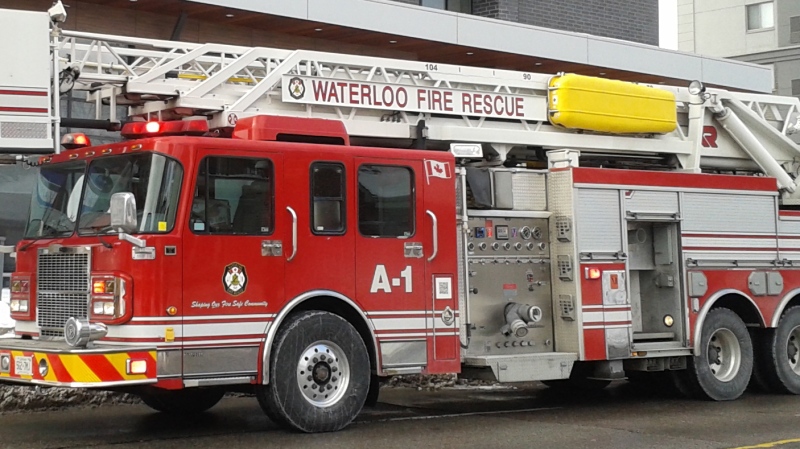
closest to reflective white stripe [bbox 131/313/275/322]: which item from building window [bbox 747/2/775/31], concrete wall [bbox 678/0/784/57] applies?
concrete wall [bbox 678/0/784/57]

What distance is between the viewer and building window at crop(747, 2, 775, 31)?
45.4 m

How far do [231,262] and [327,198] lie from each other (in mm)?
1105

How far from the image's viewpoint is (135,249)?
8.85 m

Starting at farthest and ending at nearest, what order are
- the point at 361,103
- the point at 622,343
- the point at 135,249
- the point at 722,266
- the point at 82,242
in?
the point at 722,266 < the point at 622,343 < the point at 361,103 < the point at 82,242 < the point at 135,249

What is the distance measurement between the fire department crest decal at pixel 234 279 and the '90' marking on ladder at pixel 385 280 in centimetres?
126

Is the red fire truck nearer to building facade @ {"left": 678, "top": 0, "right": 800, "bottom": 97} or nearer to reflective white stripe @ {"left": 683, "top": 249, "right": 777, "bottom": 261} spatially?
reflective white stripe @ {"left": 683, "top": 249, "right": 777, "bottom": 261}

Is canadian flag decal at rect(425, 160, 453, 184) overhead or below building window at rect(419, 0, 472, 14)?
below

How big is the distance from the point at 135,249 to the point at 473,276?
138 inches

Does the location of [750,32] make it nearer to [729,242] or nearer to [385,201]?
[729,242]

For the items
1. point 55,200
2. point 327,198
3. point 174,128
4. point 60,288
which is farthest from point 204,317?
point 55,200

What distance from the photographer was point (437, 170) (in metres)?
10.6

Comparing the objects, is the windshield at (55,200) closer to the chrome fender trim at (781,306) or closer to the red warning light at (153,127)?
the red warning light at (153,127)

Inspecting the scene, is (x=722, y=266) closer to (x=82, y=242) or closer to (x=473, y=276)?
(x=473, y=276)

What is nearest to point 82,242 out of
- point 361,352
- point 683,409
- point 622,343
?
A: point 361,352
